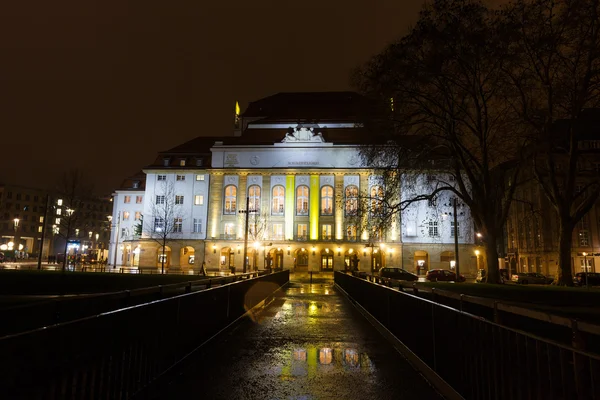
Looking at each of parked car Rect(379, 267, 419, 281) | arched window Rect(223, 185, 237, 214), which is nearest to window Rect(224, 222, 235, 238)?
arched window Rect(223, 185, 237, 214)

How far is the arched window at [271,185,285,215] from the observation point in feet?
240

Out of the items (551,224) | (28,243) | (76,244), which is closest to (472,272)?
(551,224)

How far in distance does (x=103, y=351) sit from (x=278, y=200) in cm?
6874

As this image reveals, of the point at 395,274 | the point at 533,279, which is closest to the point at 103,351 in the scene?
the point at 395,274

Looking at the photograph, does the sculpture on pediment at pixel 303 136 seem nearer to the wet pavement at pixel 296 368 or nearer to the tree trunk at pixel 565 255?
the tree trunk at pixel 565 255

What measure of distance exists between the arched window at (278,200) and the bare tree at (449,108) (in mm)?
44698

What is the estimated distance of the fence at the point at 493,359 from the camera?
10.9 ft

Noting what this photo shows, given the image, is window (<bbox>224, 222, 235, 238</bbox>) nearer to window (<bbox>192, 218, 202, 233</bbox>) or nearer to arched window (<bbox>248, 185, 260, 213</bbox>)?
arched window (<bbox>248, 185, 260, 213</bbox>)

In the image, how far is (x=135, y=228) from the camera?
260 feet

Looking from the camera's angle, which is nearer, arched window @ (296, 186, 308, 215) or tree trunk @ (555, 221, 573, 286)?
tree trunk @ (555, 221, 573, 286)

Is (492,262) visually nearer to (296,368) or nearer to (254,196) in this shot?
(296,368)

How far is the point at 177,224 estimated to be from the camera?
74125 millimetres

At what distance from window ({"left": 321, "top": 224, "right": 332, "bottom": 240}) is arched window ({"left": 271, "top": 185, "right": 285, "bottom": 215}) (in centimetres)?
741

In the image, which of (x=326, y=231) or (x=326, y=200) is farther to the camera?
(x=326, y=200)
